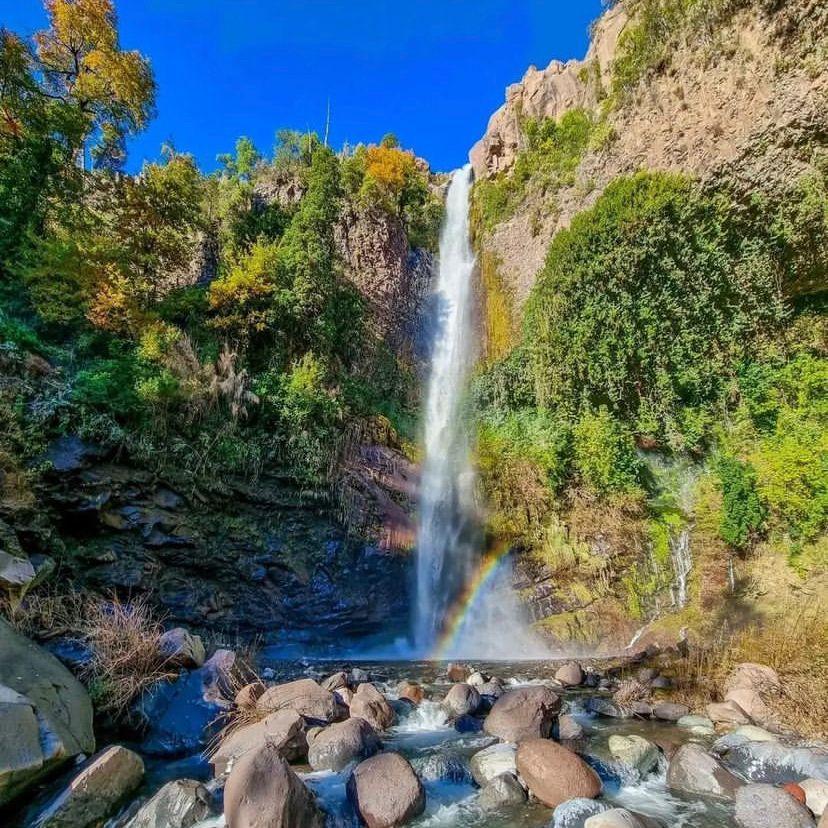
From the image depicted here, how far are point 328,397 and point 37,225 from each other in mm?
9101

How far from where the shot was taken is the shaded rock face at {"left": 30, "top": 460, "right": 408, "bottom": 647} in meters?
9.89

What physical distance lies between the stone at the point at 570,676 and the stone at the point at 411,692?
266 centimetres

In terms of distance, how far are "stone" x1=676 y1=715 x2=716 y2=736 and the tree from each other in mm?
19930

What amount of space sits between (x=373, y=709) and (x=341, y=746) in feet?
4.97

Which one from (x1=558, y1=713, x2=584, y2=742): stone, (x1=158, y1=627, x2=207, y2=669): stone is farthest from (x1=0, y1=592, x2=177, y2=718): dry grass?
(x1=558, y1=713, x2=584, y2=742): stone

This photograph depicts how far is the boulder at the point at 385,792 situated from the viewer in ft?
14.3

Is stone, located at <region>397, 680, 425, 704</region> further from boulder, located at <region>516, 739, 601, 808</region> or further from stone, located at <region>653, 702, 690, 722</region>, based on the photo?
stone, located at <region>653, 702, 690, 722</region>

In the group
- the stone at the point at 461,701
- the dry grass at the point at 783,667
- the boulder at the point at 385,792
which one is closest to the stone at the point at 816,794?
the dry grass at the point at 783,667

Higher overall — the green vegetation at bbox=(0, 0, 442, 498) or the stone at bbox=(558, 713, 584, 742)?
the green vegetation at bbox=(0, 0, 442, 498)

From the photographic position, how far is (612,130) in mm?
15195

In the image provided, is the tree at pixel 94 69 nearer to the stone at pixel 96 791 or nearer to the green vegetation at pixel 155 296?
the green vegetation at pixel 155 296

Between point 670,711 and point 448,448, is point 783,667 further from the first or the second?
point 448,448

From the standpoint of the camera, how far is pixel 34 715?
14.9 ft

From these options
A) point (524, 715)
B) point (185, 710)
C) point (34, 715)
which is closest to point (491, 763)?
point (524, 715)
